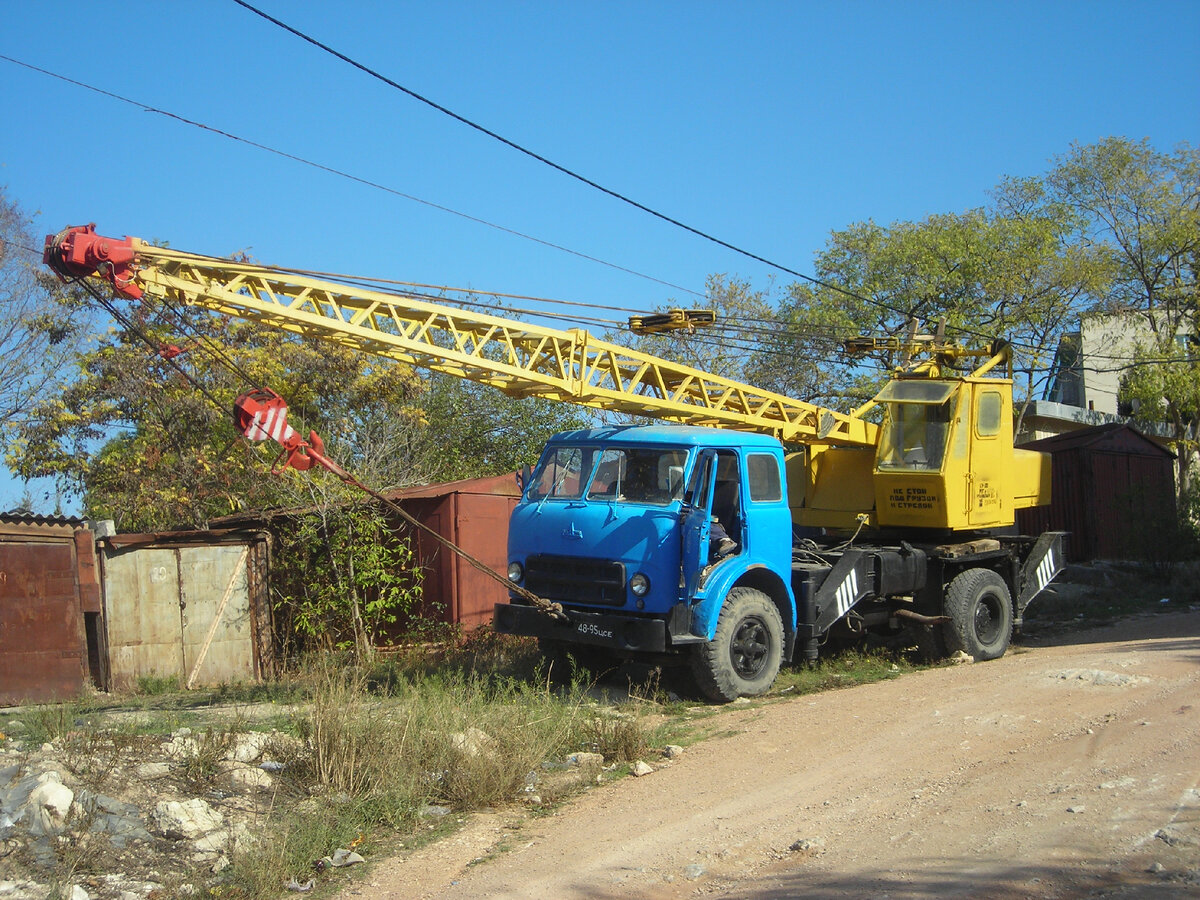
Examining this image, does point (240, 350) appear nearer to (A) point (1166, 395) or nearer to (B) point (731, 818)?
(B) point (731, 818)

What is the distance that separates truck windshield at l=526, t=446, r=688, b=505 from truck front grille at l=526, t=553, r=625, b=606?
0.67m

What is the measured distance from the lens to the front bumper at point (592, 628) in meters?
9.26

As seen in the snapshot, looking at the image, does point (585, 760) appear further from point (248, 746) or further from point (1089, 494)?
point (1089, 494)

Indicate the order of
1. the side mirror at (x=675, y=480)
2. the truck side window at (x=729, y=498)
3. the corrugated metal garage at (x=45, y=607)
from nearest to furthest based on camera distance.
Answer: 1. the side mirror at (x=675, y=480)
2. the truck side window at (x=729, y=498)
3. the corrugated metal garage at (x=45, y=607)

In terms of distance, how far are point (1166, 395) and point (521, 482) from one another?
22198 mm

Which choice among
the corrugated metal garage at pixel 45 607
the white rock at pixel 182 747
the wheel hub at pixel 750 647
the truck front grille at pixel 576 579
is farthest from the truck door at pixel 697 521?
the corrugated metal garage at pixel 45 607

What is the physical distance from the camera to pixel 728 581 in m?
9.70

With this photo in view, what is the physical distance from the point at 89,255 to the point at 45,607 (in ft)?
15.0

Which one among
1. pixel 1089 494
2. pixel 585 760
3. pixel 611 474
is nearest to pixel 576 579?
pixel 611 474

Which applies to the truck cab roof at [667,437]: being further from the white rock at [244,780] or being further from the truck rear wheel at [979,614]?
the white rock at [244,780]

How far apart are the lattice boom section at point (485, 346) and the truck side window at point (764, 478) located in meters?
1.29

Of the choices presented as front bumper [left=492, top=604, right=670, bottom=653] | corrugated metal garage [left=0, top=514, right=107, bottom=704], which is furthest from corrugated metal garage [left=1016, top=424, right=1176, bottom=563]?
corrugated metal garage [left=0, top=514, right=107, bottom=704]

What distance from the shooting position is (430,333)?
1049 centimetres

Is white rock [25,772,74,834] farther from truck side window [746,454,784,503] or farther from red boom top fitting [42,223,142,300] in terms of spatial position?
truck side window [746,454,784,503]
